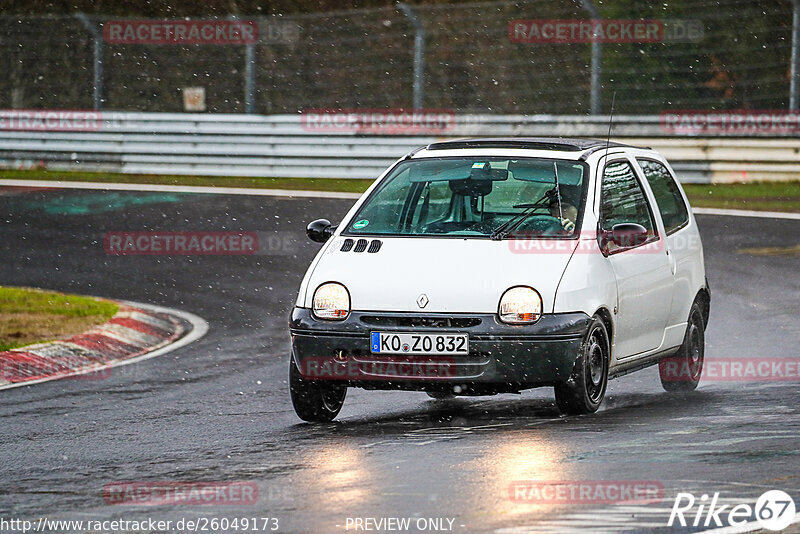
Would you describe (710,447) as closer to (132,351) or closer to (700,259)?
(700,259)

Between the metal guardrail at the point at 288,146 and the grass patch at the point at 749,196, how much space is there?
14 cm

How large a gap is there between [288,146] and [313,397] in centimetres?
1580

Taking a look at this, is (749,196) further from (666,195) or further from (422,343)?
(422,343)

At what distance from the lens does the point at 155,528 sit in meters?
6.08

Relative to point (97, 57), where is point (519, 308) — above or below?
below

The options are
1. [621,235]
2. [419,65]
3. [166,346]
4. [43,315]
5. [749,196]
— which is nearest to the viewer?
[621,235]

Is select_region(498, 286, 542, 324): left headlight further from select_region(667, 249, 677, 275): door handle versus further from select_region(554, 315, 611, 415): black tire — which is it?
select_region(667, 249, 677, 275): door handle

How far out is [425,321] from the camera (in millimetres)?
8336

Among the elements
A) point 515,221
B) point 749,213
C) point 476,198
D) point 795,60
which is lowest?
point 749,213

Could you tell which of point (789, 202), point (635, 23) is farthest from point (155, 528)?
point (635, 23)

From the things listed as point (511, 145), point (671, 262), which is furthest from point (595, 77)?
point (511, 145)

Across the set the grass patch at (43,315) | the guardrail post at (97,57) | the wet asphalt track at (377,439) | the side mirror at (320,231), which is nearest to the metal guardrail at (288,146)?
the guardrail post at (97,57)

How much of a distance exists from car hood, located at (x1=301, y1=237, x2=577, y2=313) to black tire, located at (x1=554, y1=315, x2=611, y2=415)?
1.16ft

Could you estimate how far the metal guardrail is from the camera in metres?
22.6
